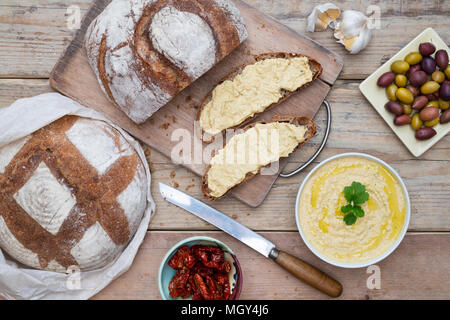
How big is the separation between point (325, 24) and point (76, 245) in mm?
1788

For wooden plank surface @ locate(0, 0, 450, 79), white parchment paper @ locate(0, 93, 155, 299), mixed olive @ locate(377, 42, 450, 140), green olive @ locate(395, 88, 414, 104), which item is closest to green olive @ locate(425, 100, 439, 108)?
mixed olive @ locate(377, 42, 450, 140)

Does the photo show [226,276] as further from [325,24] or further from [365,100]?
[325,24]

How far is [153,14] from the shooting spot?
177 cm

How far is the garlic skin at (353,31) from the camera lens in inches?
76.8

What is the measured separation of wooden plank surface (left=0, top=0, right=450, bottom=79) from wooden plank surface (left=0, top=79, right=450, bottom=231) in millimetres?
139

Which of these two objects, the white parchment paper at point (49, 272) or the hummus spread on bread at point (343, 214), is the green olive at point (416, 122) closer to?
the hummus spread on bread at point (343, 214)

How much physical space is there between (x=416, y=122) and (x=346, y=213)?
64cm

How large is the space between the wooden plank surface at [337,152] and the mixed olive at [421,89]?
13cm

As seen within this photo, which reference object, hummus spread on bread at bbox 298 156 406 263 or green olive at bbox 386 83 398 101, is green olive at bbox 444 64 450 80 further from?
hummus spread on bread at bbox 298 156 406 263

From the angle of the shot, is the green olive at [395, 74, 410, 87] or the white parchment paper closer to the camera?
the white parchment paper

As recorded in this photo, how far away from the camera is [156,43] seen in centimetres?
175

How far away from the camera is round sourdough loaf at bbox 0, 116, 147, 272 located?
179cm

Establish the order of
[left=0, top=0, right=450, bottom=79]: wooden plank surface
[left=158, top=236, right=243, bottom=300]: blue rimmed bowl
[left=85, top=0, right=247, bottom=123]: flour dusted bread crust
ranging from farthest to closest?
[left=0, top=0, right=450, bottom=79]: wooden plank surface
[left=158, top=236, right=243, bottom=300]: blue rimmed bowl
[left=85, top=0, right=247, bottom=123]: flour dusted bread crust

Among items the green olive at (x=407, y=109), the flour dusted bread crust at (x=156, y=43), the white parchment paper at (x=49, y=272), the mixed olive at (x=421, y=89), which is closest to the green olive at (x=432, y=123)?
the mixed olive at (x=421, y=89)
